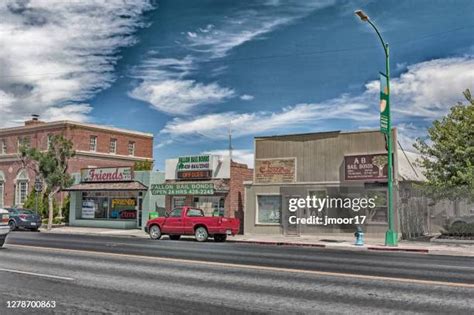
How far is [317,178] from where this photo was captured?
92.6 feet

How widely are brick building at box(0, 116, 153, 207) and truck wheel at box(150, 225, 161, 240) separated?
24.7 m

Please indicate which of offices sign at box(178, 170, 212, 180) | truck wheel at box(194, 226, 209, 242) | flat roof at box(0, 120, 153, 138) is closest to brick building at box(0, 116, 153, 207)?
flat roof at box(0, 120, 153, 138)

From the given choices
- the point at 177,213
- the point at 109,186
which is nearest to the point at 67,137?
the point at 109,186

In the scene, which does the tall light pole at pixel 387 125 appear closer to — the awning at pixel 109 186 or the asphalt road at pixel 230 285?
the asphalt road at pixel 230 285

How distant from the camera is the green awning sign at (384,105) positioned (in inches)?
893

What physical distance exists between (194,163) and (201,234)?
9152mm

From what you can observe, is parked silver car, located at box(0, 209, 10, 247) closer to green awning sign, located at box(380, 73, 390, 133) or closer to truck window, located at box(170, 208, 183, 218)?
truck window, located at box(170, 208, 183, 218)

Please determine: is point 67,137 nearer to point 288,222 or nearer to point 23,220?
point 23,220

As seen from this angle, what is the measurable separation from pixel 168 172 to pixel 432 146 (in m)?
16.5

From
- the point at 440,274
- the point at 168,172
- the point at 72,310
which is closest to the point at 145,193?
the point at 168,172

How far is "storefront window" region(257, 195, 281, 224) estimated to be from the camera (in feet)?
96.1

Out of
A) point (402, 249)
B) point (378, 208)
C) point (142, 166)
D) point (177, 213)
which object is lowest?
point (402, 249)

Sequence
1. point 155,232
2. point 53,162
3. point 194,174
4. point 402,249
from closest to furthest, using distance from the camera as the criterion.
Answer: point 402,249
point 155,232
point 194,174
point 53,162

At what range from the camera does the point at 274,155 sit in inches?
1176
